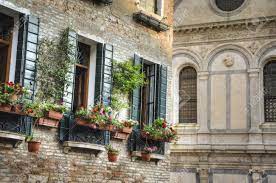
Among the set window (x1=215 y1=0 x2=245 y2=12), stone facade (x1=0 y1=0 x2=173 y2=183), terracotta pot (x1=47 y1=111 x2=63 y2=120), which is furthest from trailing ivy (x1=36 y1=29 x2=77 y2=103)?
window (x1=215 y1=0 x2=245 y2=12)

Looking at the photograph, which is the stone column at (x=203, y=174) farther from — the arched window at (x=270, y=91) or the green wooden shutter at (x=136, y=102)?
the green wooden shutter at (x=136, y=102)

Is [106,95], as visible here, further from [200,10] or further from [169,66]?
[200,10]

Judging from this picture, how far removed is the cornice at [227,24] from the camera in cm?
2641

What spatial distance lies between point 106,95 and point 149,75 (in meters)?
2.48

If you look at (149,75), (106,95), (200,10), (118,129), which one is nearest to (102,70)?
(106,95)

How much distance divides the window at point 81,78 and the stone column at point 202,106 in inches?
544

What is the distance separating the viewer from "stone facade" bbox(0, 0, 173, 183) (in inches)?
458

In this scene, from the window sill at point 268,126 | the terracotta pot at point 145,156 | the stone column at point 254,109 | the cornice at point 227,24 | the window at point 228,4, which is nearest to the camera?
the terracotta pot at point 145,156

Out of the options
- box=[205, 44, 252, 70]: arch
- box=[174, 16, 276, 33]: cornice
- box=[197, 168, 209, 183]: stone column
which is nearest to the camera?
box=[197, 168, 209, 183]: stone column

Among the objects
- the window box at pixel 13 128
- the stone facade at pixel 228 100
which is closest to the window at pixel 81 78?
the window box at pixel 13 128

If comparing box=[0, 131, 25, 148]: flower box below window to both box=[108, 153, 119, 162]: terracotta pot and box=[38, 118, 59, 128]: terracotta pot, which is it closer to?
box=[38, 118, 59, 128]: terracotta pot

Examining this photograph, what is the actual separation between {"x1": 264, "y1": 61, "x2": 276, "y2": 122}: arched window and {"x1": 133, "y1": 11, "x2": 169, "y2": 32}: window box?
36.7ft

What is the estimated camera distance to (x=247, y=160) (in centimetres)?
2550

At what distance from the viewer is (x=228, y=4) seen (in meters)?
28.3
